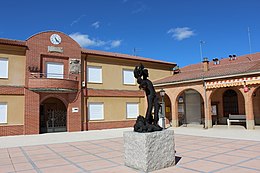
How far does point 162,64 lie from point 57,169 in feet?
65.9

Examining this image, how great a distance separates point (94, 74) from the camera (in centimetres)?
2002

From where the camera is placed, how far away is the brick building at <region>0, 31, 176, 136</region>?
16312 mm

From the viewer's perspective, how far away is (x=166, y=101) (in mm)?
24250

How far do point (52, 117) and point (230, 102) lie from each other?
15.9 meters

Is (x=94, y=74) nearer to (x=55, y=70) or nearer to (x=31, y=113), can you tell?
(x=55, y=70)

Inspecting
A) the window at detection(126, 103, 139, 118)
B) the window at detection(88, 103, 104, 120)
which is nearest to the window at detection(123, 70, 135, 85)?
the window at detection(126, 103, 139, 118)

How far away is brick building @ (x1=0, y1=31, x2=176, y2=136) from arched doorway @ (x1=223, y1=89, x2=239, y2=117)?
780 cm

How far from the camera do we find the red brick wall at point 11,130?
15.7 metres

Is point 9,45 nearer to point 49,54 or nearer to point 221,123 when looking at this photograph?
point 49,54

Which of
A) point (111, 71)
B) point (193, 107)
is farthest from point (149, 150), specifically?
point (193, 107)

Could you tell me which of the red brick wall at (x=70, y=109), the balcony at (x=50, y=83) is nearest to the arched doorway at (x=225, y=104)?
the red brick wall at (x=70, y=109)

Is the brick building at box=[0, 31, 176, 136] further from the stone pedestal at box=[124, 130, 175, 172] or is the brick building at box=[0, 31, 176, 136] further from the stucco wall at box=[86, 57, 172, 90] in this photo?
the stone pedestal at box=[124, 130, 175, 172]

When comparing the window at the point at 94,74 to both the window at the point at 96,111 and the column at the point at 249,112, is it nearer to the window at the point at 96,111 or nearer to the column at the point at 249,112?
the window at the point at 96,111

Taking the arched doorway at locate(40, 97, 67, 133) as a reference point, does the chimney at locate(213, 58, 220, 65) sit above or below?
above
